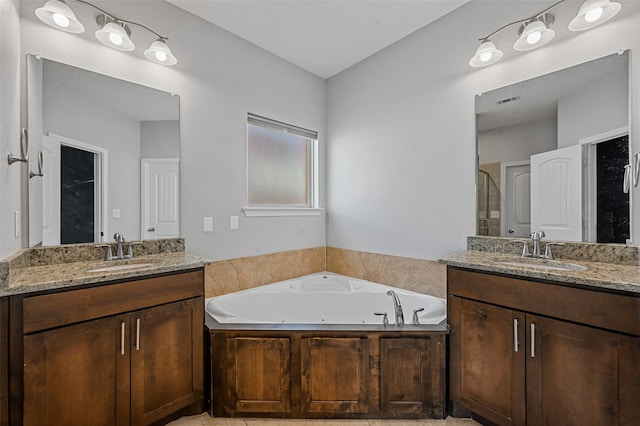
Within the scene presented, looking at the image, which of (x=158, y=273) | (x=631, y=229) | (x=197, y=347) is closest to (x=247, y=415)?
(x=197, y=347)

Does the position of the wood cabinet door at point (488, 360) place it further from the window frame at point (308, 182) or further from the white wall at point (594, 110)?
the window frame at point (308, 182)

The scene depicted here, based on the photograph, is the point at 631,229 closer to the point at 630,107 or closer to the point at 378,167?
the point at 630,107

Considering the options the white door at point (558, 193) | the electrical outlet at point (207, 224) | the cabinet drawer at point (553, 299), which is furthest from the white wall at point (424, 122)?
the electrical outlet at point (207, 224)

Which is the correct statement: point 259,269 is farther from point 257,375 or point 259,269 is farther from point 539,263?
point 539,263

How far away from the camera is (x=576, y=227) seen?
1.79 m

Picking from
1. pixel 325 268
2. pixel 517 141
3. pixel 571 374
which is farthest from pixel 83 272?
pixel 517 141

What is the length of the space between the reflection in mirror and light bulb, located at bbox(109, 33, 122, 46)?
246 centimetres

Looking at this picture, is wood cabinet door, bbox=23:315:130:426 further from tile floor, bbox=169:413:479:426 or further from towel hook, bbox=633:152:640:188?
towel hook, bbox=633:152:640:188

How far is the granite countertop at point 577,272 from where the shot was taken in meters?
Answer: 1.27

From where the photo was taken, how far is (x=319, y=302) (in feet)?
8.68

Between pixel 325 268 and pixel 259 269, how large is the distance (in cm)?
86

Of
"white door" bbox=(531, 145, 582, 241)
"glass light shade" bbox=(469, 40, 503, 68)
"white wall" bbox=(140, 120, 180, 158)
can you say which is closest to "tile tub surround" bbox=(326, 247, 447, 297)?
"white door" bbox=(531, 145, 582, 241)

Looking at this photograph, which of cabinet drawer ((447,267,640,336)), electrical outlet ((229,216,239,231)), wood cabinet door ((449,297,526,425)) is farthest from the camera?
electrical outlet ((229,216,239,231))

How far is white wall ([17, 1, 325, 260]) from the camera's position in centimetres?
190
